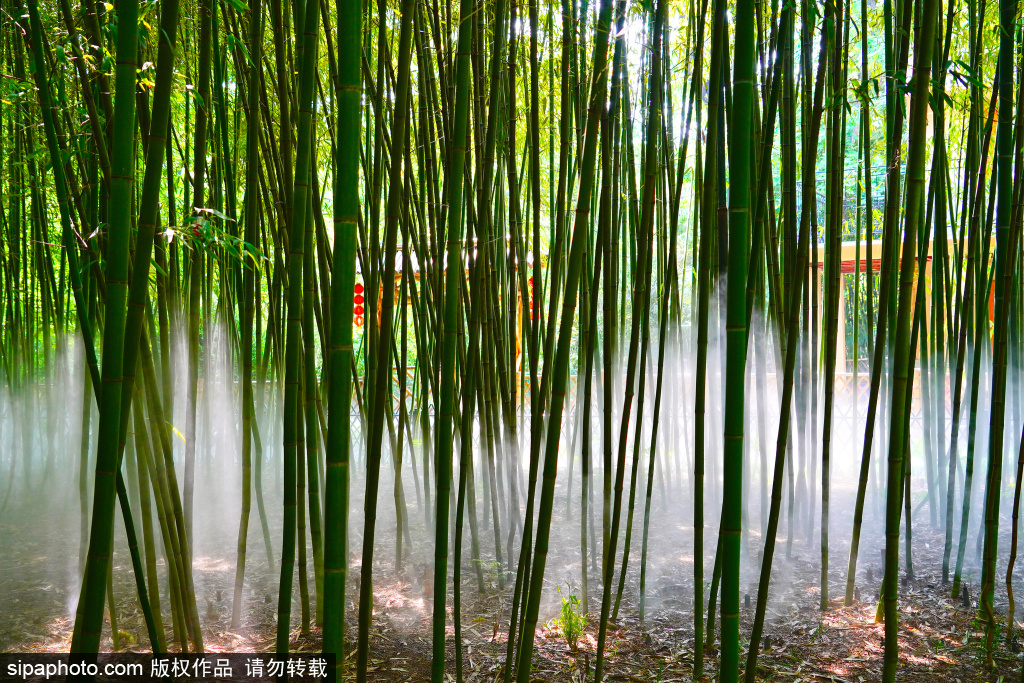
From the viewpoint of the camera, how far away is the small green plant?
163 centimetres

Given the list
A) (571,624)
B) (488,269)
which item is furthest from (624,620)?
(488,269)

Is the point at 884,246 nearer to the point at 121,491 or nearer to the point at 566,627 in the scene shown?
the point at 566,627

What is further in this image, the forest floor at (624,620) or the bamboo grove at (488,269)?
the forest floor at (624,620)

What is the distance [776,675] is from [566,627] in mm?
480

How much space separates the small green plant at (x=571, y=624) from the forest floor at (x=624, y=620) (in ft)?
0.08

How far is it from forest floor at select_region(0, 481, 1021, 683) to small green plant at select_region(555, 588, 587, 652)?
3 centimetres

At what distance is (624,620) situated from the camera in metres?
1.81

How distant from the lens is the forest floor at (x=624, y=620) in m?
1.56

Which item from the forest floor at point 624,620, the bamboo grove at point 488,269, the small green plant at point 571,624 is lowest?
the forest floor at point 624,620

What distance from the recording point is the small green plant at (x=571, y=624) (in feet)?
5.36

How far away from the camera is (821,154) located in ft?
24.1

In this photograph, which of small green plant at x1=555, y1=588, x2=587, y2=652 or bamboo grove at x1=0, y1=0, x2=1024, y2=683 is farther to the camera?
small green plant at x1=555, y1=588, x2=587, y2=652

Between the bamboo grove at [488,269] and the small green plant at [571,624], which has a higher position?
the bamboo grove at [488,269]

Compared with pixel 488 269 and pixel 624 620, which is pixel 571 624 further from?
pixel 488 269
